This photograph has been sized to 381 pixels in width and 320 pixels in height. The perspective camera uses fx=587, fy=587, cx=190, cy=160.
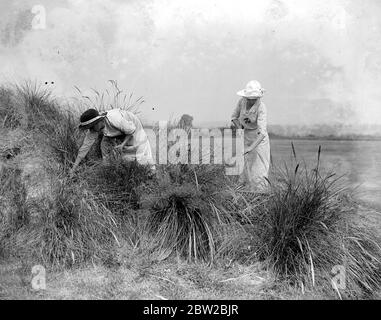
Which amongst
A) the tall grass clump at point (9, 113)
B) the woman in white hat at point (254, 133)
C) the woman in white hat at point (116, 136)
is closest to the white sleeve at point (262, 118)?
the woman in white hat at point (254, 133)

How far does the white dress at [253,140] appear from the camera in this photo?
8.51 m

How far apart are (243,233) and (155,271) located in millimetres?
1327

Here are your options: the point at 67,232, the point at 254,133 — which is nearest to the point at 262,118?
the point at 254,133

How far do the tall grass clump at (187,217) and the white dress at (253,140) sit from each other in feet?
3.13

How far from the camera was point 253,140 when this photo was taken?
8.81m

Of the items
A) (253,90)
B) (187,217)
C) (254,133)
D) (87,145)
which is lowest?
(187,217)

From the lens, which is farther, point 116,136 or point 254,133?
point 254,133

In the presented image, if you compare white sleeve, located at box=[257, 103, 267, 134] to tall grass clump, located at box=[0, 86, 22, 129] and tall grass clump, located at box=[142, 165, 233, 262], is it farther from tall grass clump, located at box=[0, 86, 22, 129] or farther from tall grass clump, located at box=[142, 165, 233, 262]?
tall grass clump, located at box=[0, 86, 22, 129]

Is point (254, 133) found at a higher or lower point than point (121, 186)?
higher

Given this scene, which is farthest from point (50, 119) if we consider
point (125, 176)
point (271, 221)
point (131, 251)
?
point (271, 221)

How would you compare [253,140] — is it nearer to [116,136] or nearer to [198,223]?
[198,223]

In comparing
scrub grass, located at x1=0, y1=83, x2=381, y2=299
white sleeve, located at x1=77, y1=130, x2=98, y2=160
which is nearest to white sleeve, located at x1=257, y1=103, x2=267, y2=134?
scrub grass, located at x1=0, y1=83, x2=381, y2=299

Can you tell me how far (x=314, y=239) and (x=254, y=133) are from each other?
213 centimetres
